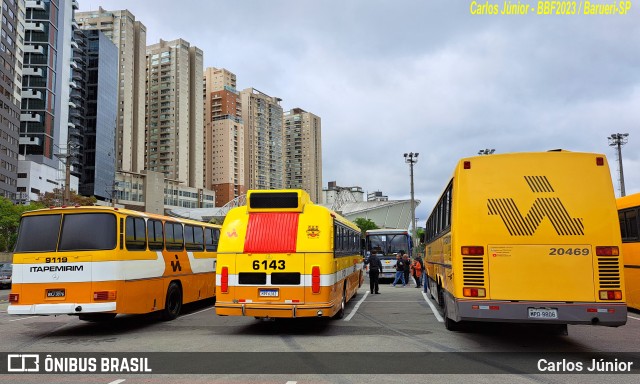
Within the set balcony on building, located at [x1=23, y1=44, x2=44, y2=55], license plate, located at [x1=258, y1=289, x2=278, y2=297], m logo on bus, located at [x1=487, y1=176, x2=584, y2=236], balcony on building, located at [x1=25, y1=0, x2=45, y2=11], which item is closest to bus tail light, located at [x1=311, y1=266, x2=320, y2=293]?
license plate, located at [x1=258, y1=289, x2=278, y2=297]

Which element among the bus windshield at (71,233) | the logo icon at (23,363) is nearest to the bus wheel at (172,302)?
the bus windshield at (71,233)

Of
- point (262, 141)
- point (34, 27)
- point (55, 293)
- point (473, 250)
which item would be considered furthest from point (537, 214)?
point (262, 141)

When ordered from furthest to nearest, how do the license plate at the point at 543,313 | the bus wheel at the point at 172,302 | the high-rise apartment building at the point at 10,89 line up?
the high-rise apartment building at the point at 10,89 < the bus wheel at the point at 172,302 < the license plate at the point at 543,313

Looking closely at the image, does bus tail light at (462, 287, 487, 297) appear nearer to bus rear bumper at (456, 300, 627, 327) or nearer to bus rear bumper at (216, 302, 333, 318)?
bus rear bumper at (456, 300, 627, 327)

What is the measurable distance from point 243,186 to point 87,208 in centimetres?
14734

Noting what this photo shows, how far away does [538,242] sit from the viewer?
8.03 m

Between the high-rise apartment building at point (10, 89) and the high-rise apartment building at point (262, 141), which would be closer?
the high-rise apartment building at point (10, 89)

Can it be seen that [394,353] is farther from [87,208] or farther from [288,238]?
[87,208]

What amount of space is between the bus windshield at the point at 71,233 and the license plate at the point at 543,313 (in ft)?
27.9

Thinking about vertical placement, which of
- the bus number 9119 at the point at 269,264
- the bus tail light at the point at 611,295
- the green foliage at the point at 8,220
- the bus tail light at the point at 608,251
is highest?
the green foliage at the point at 8,220

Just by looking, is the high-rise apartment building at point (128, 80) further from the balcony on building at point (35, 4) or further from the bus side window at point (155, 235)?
the bus side window at point (155, 235)

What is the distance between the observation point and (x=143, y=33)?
13038cm

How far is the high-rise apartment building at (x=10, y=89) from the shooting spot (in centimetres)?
7350

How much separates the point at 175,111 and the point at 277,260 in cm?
13381
